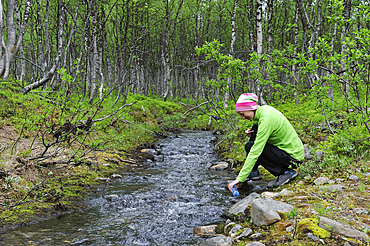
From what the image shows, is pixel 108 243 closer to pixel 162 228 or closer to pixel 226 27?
pixel 162 228

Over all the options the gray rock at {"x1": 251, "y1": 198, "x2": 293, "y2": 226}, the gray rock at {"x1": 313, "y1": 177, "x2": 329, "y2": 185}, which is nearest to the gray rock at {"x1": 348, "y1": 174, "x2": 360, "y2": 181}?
the gray rock at {"x1": 313, "y1": 177, "x2": 329, "y2": 185}

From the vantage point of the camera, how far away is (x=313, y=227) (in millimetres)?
2781

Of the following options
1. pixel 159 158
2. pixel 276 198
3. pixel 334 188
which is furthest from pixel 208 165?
Result: pixel 334 188

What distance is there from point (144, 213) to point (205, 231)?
1.39 m

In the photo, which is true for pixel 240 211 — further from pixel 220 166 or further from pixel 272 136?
pixel 220 166

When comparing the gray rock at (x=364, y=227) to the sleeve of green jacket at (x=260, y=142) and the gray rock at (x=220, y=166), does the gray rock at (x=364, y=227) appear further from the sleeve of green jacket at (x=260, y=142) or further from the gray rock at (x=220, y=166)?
the gray rock at (x=220, y=166)

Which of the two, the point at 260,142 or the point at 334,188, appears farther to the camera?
the point at 260,142

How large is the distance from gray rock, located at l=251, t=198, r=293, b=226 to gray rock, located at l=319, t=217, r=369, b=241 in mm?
576

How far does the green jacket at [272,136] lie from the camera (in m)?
4.11

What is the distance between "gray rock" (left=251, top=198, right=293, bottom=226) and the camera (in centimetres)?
325

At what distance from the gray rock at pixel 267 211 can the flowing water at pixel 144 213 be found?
90 centimetres

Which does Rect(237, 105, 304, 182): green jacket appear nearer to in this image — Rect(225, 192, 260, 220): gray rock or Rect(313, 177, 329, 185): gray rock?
Rect(313, 177, 329, 185): gray rock

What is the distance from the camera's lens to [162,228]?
4043mm

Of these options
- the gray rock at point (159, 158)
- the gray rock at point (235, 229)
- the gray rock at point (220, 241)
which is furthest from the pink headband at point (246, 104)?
the gray rock at point (159, 158)
